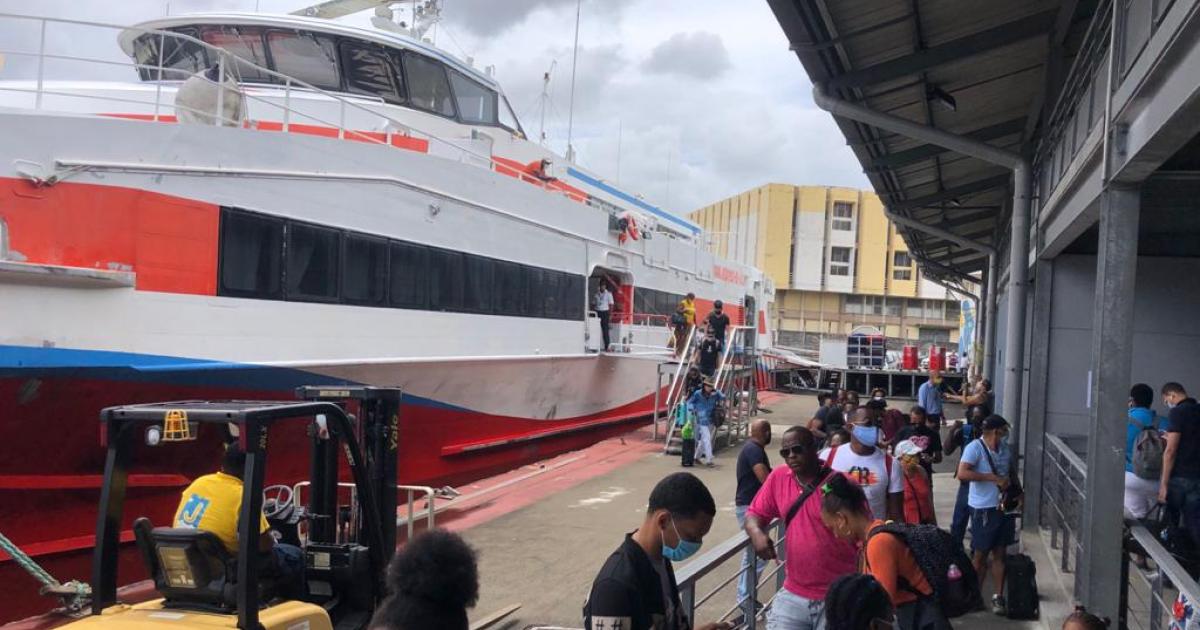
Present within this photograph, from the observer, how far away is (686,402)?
1290 centimetres

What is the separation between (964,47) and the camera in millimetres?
7207

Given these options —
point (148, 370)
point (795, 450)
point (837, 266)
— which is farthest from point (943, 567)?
point (837, 266)

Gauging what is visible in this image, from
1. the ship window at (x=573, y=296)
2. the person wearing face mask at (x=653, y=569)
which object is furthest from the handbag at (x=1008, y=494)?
the ship window at (x=573, y=296)

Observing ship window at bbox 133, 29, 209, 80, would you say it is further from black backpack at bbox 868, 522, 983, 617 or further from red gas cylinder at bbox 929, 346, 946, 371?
red gas cylinder at bbox 929, 346, 946, 371

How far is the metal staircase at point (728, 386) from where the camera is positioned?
46.4ft

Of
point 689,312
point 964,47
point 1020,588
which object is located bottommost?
point 1020,588

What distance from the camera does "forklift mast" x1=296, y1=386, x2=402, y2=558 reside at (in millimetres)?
5004

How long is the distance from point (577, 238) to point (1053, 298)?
753 centimetres

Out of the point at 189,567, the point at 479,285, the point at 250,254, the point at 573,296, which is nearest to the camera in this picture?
the point at 189,567

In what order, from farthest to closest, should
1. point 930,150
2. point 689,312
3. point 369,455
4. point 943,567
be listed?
point 689,312
point 930,150
point 369,455
point 943,567

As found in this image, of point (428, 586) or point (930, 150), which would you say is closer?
point (428, 586)

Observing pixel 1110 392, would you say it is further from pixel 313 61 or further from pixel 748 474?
pixel 313 61

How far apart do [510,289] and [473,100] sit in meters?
3.19

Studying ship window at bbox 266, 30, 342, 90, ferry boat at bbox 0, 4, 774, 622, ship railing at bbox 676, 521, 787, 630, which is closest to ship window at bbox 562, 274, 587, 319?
ferry boat at bbox 0, 4, 774, 622
